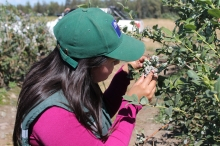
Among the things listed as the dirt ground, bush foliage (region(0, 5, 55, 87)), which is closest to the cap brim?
the dirt ground

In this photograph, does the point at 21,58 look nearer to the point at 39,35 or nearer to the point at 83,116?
the point at 39,35

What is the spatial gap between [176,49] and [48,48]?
568 centimetres

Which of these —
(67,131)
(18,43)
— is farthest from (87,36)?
(18,43)

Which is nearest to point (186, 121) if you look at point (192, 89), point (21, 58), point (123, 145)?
point (192, 89)

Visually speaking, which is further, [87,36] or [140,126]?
[140,126]

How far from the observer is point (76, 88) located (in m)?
1.21

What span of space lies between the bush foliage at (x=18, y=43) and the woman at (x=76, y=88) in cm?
422

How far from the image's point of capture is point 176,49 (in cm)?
127

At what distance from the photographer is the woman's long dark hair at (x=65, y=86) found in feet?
3.91

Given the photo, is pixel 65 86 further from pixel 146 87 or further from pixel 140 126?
pixel 140 126

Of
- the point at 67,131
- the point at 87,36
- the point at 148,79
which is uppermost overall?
the point at 87,36

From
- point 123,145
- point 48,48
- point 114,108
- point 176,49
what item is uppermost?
point 176,49

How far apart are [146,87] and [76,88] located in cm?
24

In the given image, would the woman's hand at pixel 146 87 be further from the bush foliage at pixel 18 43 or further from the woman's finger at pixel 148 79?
the bush foliage at pixel 18 43
